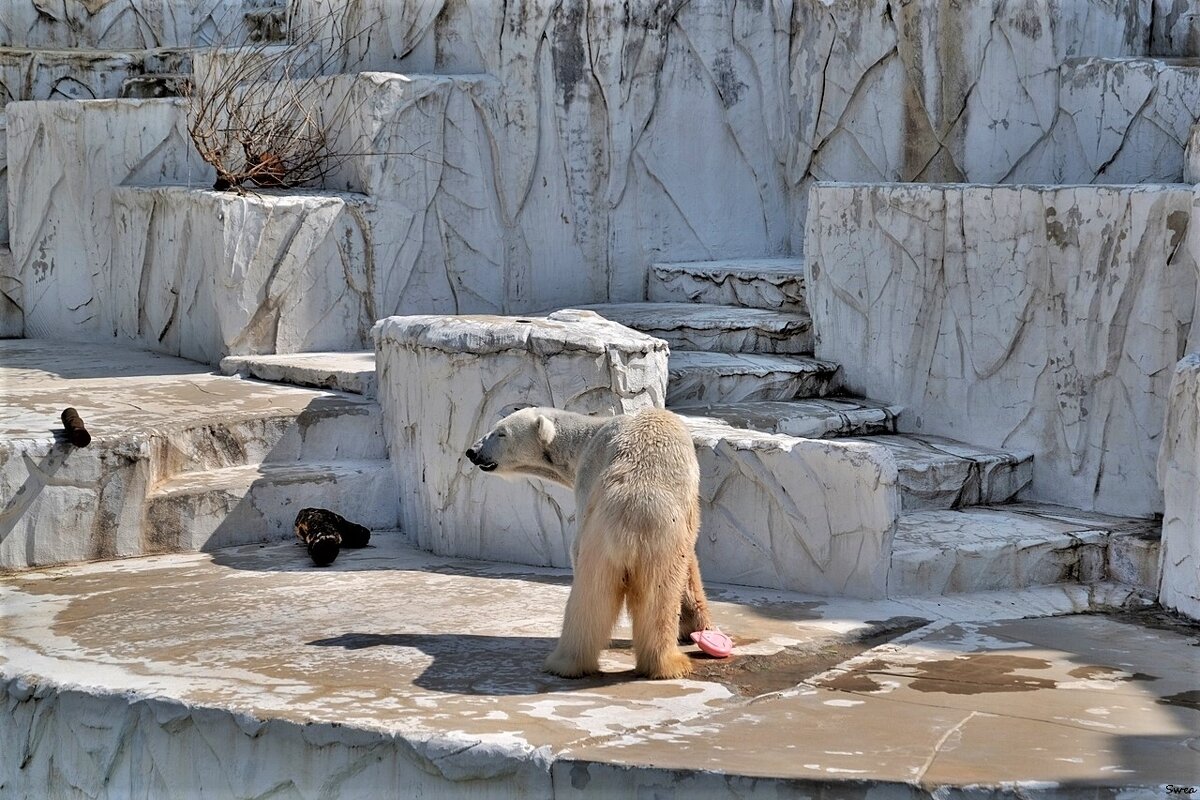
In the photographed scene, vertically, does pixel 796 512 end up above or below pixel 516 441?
below

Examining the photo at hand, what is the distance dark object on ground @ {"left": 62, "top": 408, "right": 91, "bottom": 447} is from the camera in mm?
6270

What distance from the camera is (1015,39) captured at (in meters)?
8.47

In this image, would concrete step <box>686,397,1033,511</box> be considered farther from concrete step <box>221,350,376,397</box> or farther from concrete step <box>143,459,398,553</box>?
concrete step <box>221,350,376,397</box>

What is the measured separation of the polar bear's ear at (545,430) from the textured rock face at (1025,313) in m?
3.07

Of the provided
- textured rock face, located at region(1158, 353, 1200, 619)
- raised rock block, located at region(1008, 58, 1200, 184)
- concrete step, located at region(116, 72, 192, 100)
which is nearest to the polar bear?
textured rock face, located at region(1158, 353, 1200, 619)

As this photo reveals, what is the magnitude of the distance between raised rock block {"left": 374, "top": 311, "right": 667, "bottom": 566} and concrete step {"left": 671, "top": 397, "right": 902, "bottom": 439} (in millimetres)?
688

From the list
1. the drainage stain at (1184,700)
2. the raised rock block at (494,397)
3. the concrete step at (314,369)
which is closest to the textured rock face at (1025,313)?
the raised rock block at (494,397)

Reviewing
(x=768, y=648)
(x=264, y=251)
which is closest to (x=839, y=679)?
(x=768, y=648)

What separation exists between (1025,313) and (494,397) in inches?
107

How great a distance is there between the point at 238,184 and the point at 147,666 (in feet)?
14.0

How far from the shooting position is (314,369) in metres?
7.74

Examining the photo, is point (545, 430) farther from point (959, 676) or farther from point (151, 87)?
point (151, 87)

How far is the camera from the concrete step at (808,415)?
7020mm

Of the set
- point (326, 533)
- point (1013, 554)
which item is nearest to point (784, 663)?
point (1013, 554)
